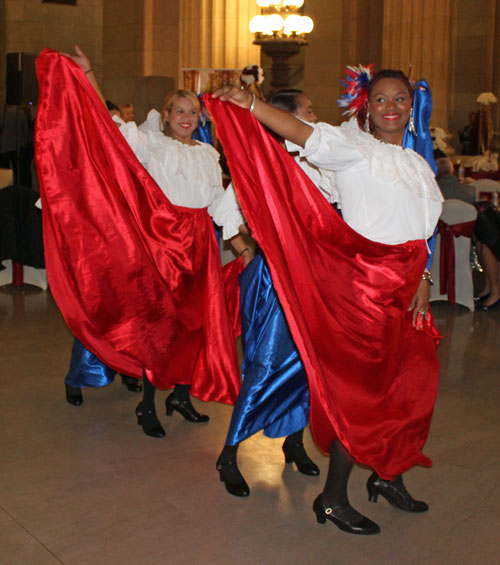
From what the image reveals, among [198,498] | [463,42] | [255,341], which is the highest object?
[463,42]

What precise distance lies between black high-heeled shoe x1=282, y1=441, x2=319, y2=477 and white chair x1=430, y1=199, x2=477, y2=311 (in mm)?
3401

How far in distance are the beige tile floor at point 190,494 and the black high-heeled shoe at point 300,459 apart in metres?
0.04

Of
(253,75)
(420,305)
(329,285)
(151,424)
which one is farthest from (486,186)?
(329,285)

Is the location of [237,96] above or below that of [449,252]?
above

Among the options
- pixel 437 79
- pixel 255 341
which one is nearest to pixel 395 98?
pixel 255 341

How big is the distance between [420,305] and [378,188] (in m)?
0.48

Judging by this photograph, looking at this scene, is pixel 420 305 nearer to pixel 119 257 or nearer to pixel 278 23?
pixel 119 257

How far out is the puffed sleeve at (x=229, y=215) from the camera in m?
3.60

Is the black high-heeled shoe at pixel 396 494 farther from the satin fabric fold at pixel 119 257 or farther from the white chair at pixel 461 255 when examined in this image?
the white chair at pixel 461 255

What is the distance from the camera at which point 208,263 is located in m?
3.67

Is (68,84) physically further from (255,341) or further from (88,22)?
(88,22)

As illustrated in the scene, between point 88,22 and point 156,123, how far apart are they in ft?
35.9

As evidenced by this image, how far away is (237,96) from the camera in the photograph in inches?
97.9

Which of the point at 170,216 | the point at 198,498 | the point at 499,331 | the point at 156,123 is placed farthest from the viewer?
the point at 499,331
